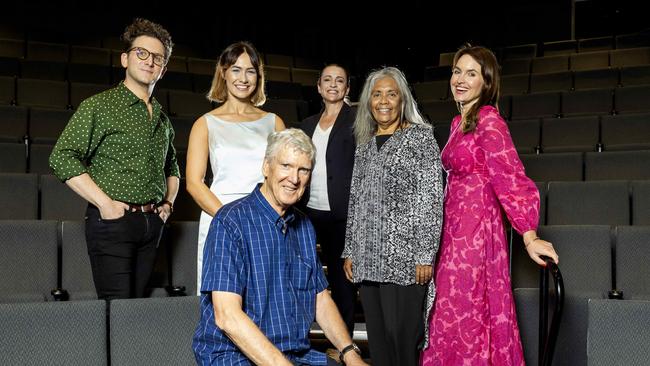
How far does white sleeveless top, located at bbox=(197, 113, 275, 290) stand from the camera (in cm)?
154

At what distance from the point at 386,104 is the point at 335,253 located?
371 mm

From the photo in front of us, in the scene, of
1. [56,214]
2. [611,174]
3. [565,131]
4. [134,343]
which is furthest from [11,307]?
[565,131]

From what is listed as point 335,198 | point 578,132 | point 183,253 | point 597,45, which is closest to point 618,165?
point 578,132

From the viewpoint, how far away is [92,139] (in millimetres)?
1455

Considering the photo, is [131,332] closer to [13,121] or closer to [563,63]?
[13,121]

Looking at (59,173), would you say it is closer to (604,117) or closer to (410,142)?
(410,142)

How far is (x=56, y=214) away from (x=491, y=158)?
4.53ft

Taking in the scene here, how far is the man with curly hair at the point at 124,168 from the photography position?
1.43m

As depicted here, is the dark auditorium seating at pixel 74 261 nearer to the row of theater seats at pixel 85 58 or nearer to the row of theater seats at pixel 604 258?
the row of theater seats at pixel 604 258

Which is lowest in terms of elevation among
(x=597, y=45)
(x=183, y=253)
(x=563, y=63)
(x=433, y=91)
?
(x=183, y=253)

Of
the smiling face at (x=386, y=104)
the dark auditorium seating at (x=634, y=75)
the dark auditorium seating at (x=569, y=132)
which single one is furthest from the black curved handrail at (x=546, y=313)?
the dark auditorium seating at (x=634, y=75)

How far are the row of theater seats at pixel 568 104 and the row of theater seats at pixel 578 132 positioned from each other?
431mm

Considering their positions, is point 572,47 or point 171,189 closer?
point 171,189

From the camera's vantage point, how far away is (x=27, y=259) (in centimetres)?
180
